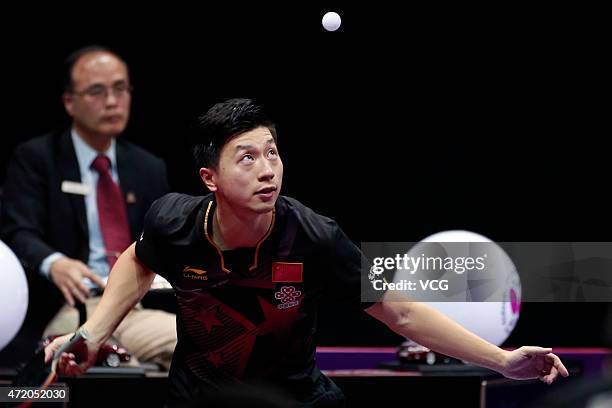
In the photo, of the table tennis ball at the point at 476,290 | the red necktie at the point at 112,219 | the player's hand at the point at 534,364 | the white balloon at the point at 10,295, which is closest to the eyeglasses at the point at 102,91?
the red necktie at the point at 112,219

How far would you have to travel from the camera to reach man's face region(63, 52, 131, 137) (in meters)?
4.85

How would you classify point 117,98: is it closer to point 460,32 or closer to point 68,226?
point 68,226

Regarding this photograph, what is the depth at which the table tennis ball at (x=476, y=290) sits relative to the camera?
4.20 meters

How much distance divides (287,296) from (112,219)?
1701mm

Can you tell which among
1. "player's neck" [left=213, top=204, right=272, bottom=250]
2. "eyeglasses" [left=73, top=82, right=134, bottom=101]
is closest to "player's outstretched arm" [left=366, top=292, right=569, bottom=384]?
"player's neck" [left=213, top=204, right=272, bottom=250]

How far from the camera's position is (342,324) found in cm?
529

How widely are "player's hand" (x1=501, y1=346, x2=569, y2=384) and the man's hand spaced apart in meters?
1.76

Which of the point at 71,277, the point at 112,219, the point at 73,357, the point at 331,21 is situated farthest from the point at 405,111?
the point at 73,357

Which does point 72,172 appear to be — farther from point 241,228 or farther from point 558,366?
point 558,366

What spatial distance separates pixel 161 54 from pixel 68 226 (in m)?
1.11

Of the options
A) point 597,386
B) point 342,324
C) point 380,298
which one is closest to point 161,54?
point 342,324

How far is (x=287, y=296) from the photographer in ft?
10.6

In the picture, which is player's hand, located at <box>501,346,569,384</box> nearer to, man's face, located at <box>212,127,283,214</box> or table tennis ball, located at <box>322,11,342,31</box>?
man's face, located at <box>212,127,283,214</box>

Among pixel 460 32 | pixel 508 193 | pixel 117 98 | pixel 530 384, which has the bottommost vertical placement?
pixel 530 384
